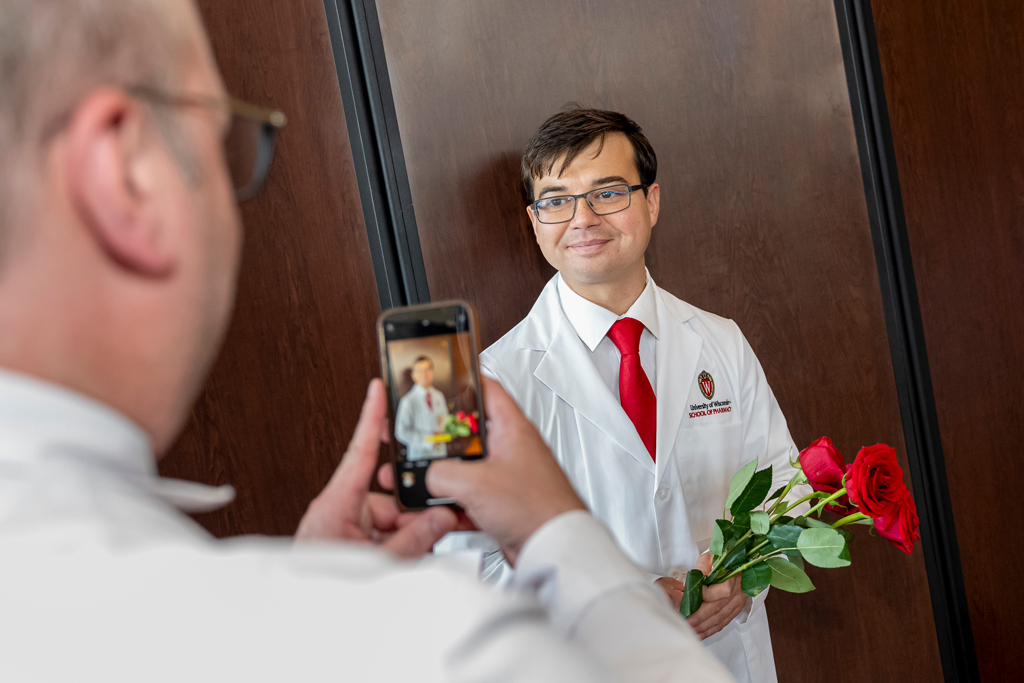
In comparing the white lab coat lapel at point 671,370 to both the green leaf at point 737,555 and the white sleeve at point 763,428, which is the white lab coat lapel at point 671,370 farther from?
the green leaf at point 737,555

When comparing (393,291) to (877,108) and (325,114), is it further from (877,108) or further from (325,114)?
(877,108)

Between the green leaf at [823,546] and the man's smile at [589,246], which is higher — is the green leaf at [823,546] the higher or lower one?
the lower one

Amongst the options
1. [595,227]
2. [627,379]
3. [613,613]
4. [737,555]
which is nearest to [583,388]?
[627,379]

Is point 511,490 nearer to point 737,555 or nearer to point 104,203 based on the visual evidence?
point 104,203

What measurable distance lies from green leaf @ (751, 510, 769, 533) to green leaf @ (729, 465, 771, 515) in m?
0.02

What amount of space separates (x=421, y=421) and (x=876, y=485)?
782 mm

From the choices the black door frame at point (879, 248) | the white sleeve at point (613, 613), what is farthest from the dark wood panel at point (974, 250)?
the white sleeve at point (613, 613)

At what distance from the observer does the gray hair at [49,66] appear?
398mm

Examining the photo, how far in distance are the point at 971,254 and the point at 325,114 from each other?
1771mm

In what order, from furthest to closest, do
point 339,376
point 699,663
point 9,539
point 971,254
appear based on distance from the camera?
point 971,254 < point 339,376 < point 699,663 < point 9,539

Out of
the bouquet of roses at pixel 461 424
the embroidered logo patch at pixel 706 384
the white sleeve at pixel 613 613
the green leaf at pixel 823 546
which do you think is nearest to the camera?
the white sleeve at pixel 613 613

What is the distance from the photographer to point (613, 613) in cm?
51

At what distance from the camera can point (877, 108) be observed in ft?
6.27

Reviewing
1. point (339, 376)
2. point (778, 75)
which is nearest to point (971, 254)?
point (778, 75)
